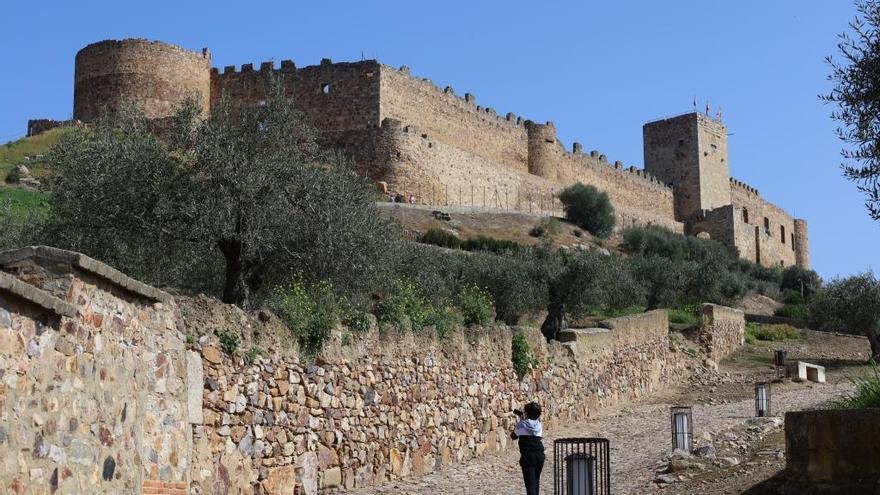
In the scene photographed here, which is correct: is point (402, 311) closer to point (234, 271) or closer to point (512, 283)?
point (234, 271)

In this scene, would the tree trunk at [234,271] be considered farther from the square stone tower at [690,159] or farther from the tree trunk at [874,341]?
the square stone tower at [690,159]

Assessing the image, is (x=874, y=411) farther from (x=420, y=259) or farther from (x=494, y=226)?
(x=494, y=226)

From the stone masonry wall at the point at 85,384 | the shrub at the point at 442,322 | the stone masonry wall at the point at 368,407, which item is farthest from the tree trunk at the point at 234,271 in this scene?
the stone masonry wall at the point at 85,384

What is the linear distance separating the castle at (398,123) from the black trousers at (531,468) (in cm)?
3519

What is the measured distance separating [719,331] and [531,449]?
16233 millimetres

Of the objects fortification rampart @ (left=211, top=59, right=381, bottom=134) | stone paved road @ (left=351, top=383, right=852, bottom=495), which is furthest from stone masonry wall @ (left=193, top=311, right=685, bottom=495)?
fortification rampart @ (left=211, top=59, right=381, bottom=134)

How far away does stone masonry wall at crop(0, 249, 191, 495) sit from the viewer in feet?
20.5

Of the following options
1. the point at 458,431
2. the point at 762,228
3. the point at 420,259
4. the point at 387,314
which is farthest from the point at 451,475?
the point at 762,228

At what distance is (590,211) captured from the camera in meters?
51.5

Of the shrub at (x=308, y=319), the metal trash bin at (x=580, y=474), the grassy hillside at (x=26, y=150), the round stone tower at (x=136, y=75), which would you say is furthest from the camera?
the round stone tower at (x=136, y=75)

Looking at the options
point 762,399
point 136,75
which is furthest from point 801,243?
point 762,399

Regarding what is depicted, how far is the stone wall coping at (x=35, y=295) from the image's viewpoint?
20.1 feet

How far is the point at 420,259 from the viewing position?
22766 mm

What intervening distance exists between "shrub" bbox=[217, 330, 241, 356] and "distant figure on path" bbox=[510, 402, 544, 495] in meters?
2.56
